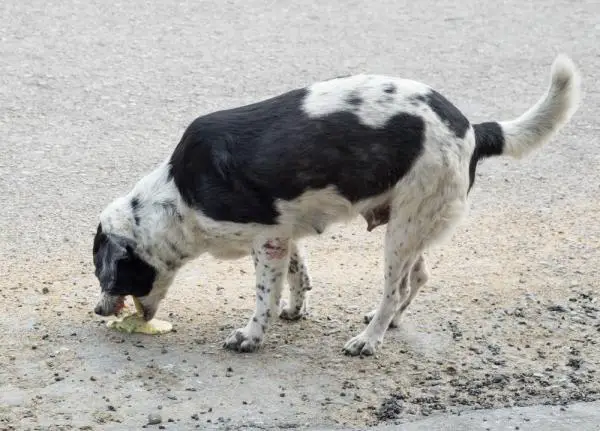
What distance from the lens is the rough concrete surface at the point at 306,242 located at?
5680 millimetres

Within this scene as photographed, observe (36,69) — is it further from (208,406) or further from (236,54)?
(208,406)

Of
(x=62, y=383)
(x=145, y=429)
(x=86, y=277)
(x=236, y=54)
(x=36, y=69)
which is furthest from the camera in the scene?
(x=236, y=54)

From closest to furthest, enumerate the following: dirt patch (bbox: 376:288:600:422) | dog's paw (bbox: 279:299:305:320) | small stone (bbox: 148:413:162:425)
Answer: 1. small stone (bbox: 148:413:162:425)
2. dirt patch (bbox: 376:288:600:422)
3. dog's paw (bbox: 279:299:305:320)

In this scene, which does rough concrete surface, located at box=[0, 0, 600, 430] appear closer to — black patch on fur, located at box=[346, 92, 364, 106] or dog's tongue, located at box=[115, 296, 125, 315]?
dog's tongue, located at box=[115, 296, 125, 315]

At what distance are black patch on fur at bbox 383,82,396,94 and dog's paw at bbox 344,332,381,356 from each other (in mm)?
1309

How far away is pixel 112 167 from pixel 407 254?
10.8 feet

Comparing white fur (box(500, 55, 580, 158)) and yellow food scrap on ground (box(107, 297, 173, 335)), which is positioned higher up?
white fur (box(500, 55, 580, 158))

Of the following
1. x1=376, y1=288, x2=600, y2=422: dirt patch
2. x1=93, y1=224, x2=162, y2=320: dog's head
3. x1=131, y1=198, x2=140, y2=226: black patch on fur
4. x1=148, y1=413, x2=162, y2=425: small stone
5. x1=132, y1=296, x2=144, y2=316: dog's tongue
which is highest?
x1=131, y1=198, x2=140, y2=226: black patch on fur

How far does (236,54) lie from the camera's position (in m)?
11.2

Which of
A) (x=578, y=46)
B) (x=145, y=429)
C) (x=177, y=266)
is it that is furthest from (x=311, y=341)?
(x=578, y=46)

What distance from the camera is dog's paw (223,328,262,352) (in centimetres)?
616

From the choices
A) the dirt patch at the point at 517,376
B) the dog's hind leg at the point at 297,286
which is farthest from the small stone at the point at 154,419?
the dog's hind leg at the point at 297,286

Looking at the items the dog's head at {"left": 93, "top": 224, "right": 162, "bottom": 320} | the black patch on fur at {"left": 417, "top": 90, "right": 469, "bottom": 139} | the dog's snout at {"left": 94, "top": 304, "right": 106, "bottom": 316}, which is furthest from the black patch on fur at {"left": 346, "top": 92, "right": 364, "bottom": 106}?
the dog's snout at {"left": 94, "top": 304, "right": 106, "bottom": 316}

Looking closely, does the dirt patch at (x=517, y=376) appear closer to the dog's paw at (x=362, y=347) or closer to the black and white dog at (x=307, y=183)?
the dog's paw at (x=362, y=347)
